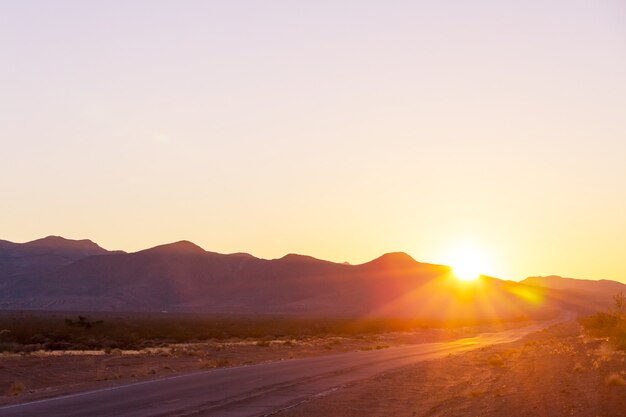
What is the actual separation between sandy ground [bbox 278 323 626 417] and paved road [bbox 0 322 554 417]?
1.17m

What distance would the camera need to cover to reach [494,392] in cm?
2225

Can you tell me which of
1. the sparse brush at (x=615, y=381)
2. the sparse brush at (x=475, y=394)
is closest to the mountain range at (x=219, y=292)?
the sparse brush at (x=475, y=394)

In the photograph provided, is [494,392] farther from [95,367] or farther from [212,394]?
[95,367]

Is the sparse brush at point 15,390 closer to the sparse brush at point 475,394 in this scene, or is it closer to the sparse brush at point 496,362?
the sparse brush at point 475,394

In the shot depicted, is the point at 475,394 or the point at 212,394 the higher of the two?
the point at 212,394

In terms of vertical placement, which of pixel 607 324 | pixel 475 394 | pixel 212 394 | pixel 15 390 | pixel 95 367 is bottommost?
pixel 475 394

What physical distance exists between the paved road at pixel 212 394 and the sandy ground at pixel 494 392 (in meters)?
1.17

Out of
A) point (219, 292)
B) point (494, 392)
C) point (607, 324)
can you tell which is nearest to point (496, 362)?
point (494, 392)

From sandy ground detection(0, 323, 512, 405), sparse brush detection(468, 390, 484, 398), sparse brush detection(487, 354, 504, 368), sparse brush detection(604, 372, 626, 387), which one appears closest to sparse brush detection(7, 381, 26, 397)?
sandy ground detection(0, 323, 512, 405)

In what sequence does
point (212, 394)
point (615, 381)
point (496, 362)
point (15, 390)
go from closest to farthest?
point (615, 381) → point (212, 394) → point (15, 390) → point (496, 362)

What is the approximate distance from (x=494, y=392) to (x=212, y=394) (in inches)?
300

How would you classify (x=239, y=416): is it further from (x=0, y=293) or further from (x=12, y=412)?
(x=0, y=293)

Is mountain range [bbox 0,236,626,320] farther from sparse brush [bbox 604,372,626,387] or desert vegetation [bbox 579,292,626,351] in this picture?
sparse brush [bbox 604,372,626,387]

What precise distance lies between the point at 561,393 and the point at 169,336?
45913 mm
